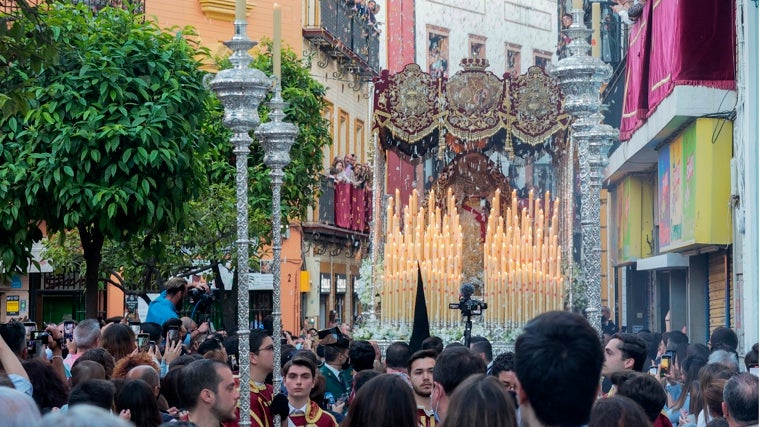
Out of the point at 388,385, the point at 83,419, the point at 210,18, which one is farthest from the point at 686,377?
the point at 210,18

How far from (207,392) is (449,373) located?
1.19 meters

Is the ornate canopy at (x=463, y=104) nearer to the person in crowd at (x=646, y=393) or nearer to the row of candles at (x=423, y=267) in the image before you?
the row of candles at (x=423, y=267)

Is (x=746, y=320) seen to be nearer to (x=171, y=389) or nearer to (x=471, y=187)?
(x=471, y=187)

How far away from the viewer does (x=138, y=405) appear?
700cm

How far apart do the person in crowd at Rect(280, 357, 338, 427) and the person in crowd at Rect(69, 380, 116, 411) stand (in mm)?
1518

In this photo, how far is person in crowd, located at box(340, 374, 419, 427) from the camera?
227 inches

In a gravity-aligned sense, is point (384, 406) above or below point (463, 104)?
below

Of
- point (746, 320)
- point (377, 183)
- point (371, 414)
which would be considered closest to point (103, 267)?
point (377, 183)

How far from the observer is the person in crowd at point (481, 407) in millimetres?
4875

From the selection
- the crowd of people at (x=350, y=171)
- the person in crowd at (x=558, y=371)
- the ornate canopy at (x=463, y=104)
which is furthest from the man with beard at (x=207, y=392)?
the crowd of people at (x=350, y=171)

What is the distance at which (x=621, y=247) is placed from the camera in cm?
3409

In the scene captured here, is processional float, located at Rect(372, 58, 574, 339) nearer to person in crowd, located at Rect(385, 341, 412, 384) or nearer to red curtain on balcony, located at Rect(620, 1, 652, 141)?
red curtain on balcony, located at Rect(620, 1, 652, 141)

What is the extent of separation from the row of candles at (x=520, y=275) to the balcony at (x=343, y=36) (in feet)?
60.2

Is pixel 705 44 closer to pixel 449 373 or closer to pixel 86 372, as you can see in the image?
pixel 86 372
